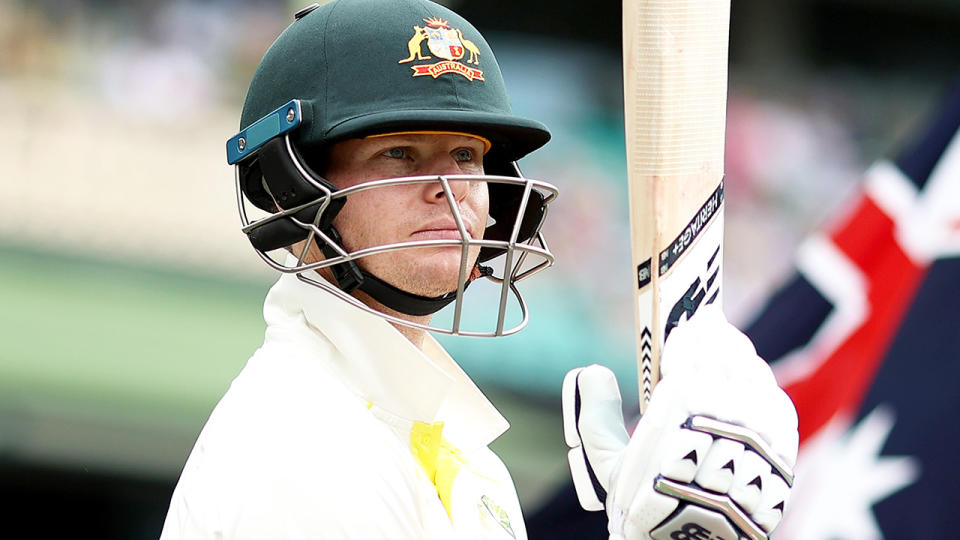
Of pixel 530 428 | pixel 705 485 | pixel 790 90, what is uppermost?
pixel 790 90

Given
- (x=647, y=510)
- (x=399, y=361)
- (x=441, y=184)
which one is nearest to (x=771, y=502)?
(x=647, y=510)

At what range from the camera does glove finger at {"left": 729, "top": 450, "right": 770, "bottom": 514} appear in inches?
77.6

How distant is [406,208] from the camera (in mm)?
2250

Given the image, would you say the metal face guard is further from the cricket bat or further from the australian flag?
the australian flag

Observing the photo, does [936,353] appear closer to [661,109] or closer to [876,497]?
[876,497]

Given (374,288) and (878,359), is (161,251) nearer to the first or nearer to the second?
(878,359)

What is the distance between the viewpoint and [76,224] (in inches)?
271

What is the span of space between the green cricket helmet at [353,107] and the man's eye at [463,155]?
34 mm

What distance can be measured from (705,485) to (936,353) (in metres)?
2.29

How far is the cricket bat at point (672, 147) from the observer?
7.61 feet

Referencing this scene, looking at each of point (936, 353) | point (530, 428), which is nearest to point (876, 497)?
point (936, 353)

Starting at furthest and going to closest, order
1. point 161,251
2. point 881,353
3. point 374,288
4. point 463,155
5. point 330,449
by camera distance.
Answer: point 161,251
point 881,353
point 463,155
point 374,288
point 330,449

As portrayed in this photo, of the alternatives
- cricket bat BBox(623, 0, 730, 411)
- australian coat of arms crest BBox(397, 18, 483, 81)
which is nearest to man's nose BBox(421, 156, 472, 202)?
australian coat of arms crest BBox(397, 18, 483, 81)

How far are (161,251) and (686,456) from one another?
17.5 feet
